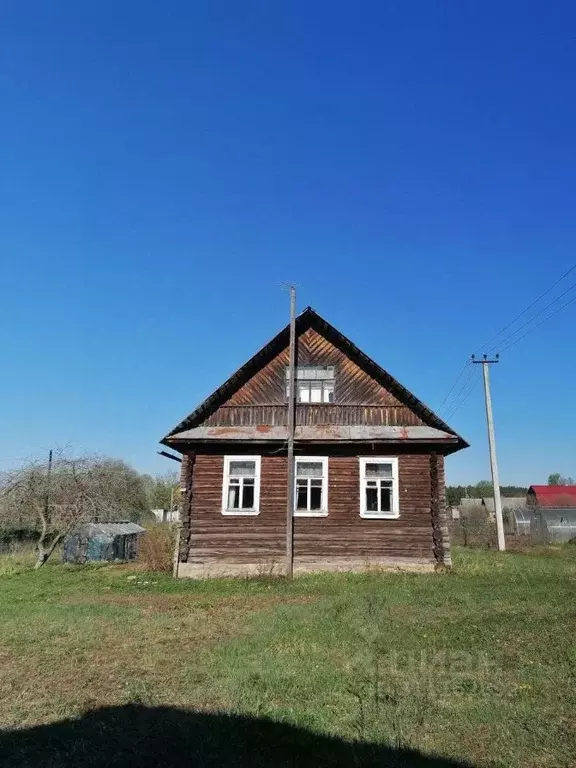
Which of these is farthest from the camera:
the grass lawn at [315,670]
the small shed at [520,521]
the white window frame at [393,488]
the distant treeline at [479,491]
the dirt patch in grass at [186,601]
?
the distant treeline at [479,491]

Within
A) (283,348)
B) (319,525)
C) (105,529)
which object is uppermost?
(283,348)

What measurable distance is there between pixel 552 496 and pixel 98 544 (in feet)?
148

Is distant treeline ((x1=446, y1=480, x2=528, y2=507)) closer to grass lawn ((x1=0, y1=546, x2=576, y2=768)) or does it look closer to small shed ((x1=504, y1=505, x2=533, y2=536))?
small shed ((x1=504, y1=505, x2=533, y2=536))

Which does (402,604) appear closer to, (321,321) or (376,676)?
(376,676)

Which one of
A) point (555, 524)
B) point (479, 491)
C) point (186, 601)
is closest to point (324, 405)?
point (186, 601)

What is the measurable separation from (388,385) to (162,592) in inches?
362

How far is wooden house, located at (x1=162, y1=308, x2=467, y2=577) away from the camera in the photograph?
1633 centimetres

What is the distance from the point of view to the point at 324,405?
57.4 ft

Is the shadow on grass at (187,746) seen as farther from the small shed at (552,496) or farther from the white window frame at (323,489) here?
the small shed at (552,496)

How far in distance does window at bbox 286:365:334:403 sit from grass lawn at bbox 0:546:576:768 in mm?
6579

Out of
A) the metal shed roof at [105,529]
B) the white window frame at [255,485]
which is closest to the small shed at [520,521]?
the metal shed roof at [105,529]

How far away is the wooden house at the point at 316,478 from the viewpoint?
16328 millimetres

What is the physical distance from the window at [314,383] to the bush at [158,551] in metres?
6.99

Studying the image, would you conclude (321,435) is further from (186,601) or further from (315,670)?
(315,670)
